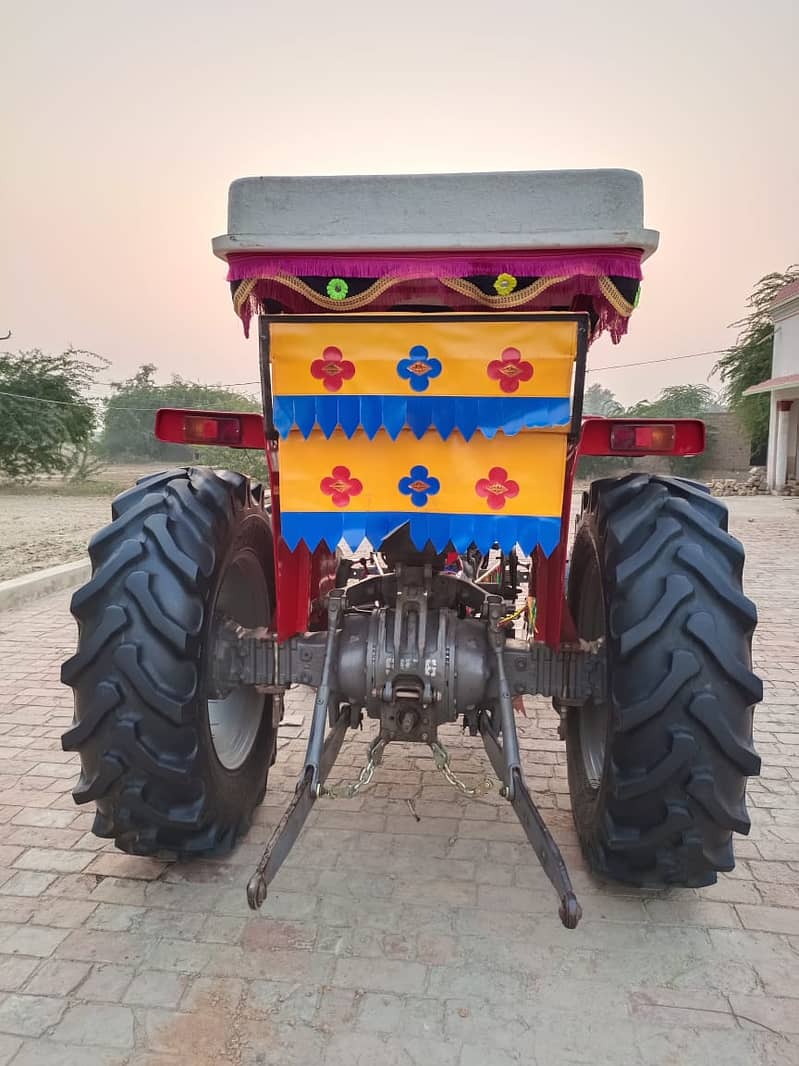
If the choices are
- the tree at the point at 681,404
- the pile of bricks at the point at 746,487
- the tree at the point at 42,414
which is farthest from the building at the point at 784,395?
the tree at the point at 42,414

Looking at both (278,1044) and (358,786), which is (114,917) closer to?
(278,1044)

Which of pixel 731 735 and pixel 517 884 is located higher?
pixel 731 735

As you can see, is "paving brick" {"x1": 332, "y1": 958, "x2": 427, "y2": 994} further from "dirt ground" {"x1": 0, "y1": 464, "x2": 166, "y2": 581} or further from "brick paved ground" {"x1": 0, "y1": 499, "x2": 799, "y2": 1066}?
"dirt ground" {"x1": 0, "y1": 464, "x2": 166, "y2": 581}

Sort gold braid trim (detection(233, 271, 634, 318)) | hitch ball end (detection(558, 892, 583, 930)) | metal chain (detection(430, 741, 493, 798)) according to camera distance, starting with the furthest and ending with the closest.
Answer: metal chain (detection(430, 741, 493, 798)) → gold braid trim (detection(233, 271, 634, 318)) → hitch ball end (detection(558, 892, 583, 930))

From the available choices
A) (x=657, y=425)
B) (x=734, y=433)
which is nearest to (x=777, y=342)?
(x=734, y=433)

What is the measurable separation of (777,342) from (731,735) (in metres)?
22.8

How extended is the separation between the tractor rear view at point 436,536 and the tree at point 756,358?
973 inches

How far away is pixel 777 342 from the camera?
21969 mm

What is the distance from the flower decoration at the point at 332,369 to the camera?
2338mm

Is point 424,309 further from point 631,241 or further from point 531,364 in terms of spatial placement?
point 631,241

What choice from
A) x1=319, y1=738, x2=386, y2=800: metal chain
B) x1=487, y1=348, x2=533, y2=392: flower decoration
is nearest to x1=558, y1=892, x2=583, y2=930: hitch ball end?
x1=319, y1=738, x2=386, y2=800: metal chain

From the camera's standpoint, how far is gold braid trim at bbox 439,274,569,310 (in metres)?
2.20

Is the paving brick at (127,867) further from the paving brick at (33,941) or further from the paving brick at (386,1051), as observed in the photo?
the paving brick at (386,1051)

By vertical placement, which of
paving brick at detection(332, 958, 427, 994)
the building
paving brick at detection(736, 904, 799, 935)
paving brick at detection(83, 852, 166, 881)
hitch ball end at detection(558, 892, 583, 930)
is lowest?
paving brick at detection(332, 958, 427, 994)
